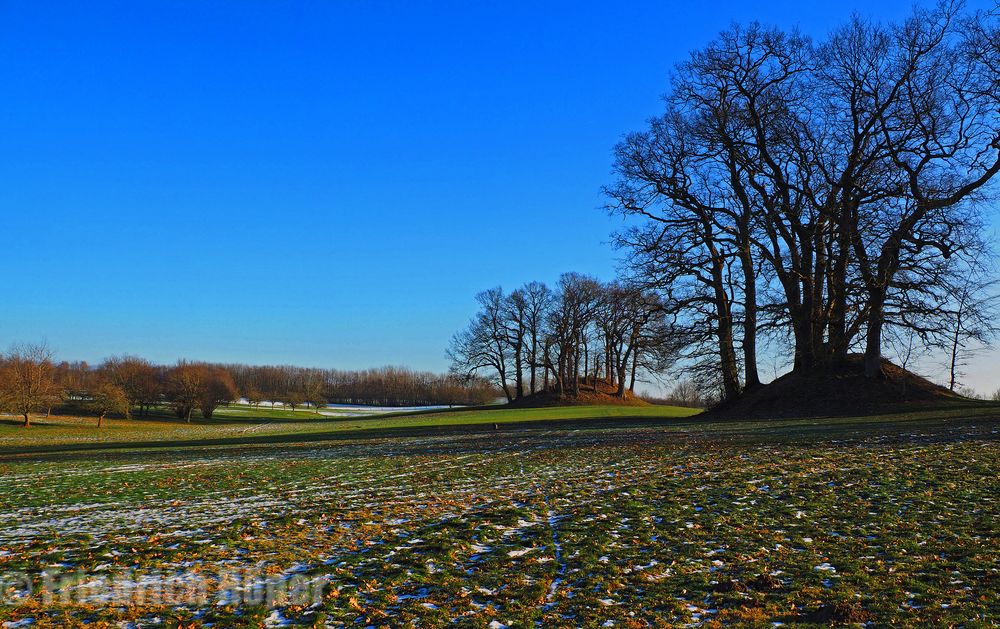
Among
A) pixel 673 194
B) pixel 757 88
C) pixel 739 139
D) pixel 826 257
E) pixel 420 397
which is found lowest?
pixel 420 397

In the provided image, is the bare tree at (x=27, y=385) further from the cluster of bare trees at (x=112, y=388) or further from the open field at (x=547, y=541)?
the open field at (x=547, y=541)

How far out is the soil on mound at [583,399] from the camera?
6838 cm

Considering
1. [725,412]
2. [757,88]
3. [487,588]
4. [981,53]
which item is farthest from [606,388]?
[487,588]

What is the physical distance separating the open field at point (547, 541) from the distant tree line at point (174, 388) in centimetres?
5391

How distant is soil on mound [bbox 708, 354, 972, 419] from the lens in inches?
1034

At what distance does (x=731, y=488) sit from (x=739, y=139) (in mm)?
24603

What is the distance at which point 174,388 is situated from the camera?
7781 centimetres

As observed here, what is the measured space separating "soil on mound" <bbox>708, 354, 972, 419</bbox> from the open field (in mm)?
12270

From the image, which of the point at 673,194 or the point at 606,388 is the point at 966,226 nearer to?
the point at 673,194

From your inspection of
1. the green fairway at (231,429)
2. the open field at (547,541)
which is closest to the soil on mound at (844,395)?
the green fairway at (231,429)

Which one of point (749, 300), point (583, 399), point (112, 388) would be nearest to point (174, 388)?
point (112, 388)

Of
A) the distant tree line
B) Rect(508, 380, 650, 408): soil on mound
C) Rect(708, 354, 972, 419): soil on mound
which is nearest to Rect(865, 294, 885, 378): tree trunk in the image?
Rect(708, 354, 972, 419): soil on mound

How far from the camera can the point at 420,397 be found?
12288 centimetres

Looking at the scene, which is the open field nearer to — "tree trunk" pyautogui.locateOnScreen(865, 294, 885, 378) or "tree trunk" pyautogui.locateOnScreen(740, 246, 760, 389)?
"tree trunk" pyautogui.locateOnScreen(865, 294, 885, 378)
